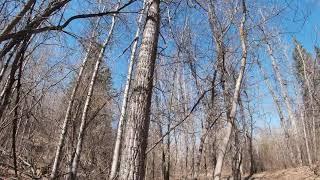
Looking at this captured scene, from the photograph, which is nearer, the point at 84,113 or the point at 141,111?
the point at 141,111

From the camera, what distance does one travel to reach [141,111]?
423 cm

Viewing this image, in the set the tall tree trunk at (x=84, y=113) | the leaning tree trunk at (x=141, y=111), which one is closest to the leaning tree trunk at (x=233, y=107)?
the tall tree trunk at (x=84, y=113)

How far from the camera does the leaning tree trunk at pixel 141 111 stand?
403 centimetres

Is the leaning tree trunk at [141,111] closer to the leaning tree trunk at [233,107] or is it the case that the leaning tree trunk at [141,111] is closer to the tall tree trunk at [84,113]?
the tall tree trunk at [84,113]

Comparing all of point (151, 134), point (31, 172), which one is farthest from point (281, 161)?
point (31, 172)

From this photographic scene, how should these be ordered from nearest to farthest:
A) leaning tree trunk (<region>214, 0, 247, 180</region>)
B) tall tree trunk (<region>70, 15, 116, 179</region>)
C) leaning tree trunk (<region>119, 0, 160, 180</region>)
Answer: leaning tree trunk (<region>119, 0, 160, 180</region>)
leaning tree trunk (<region>214, 0, 247, 180</region>)
tall tree trunk (<region>70, 15, 116, 179</region>)

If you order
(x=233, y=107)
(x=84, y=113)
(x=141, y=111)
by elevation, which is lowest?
(x=141, y=111)

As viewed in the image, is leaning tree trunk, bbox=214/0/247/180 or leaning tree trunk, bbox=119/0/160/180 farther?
leaning tree trunk, bbox=214/0/247/180

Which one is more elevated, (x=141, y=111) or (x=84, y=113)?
(x=84, y=113)

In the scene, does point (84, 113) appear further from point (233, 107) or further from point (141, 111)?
point (141, 111)

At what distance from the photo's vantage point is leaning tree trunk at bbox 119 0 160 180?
159 inches

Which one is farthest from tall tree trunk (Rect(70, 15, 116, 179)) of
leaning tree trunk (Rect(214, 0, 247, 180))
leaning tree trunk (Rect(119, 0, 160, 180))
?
leaning tree trunk (Rect(119, 0, 160, 180))

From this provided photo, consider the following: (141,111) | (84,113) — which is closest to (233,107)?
(84,113)

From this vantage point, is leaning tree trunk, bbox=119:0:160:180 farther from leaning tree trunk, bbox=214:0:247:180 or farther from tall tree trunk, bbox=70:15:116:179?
leaning tree trunk, bbox=214:0:247:180
